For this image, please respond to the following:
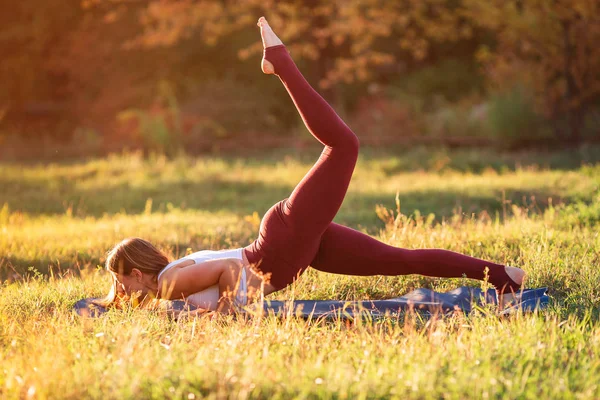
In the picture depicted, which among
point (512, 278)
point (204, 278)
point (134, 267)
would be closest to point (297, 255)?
point (204, 278)

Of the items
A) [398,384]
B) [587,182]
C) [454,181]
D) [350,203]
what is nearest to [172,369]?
[398,384]

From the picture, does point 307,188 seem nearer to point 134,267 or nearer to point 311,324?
point 311,324

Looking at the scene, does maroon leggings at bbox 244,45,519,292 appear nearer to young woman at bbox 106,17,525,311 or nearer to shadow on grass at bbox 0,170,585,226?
young woman at bbox 106,17,525,311

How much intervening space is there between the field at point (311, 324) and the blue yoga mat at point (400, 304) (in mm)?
122

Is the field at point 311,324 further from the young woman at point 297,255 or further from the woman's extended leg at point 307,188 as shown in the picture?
the woman's extended leg at point 307,188

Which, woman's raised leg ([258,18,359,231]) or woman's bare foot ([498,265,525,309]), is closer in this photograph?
woman's raised leg ([258,18,359,231])

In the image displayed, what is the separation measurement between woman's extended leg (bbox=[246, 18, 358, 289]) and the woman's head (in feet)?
2.05

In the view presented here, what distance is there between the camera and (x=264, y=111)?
20.2 meters

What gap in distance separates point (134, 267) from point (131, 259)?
53 millimetres

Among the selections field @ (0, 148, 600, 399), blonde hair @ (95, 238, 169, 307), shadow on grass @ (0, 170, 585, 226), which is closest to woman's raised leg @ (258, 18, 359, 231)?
field @ (0, 148, 600, 399)

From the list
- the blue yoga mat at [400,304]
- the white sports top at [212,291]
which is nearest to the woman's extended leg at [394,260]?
the blue yoga mat at [400,304]

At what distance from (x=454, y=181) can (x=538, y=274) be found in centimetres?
576

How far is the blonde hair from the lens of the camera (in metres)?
4.40

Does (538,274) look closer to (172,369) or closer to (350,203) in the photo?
(172,369)
